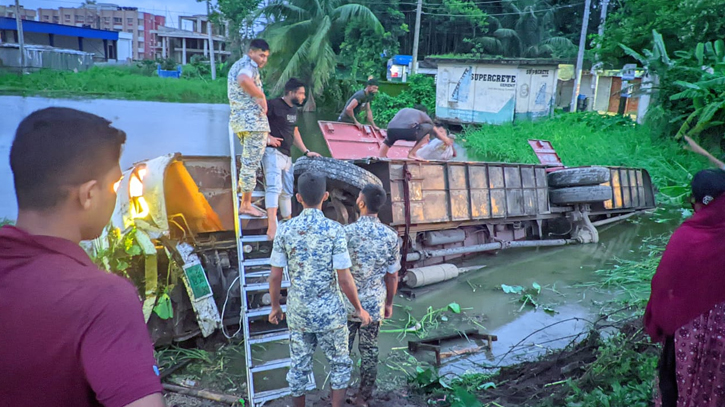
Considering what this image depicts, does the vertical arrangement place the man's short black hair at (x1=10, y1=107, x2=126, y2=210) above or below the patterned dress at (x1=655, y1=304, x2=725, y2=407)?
above

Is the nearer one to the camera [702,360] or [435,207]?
[702,360]

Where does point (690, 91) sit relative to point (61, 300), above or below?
above

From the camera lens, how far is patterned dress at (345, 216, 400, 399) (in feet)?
12.9

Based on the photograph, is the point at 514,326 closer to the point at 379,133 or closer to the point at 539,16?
the point at 379,133

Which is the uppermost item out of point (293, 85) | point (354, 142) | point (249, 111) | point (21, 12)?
point (21, 12)

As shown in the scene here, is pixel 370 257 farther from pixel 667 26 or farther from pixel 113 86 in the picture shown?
pixel 667 26

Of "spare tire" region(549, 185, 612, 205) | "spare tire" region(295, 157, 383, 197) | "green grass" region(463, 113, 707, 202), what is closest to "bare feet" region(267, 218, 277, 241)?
"spare tire" region(295, 157, 383, 197)

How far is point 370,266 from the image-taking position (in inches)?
156

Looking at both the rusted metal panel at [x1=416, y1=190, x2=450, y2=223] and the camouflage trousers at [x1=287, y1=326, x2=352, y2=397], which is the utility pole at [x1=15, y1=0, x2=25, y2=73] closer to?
the camouflage trousers at [x1=287, y1=326, x2=352, y2=397]

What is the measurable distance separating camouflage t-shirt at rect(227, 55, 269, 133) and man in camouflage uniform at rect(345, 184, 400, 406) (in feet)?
6.00

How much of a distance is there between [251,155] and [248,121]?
1.17ft

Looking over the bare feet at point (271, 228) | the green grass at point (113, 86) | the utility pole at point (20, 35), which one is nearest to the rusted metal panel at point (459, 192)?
the bare feet at point (271, 228)

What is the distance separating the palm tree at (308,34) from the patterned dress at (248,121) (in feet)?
75.9

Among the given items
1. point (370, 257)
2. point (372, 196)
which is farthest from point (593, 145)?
point (370, 257)
